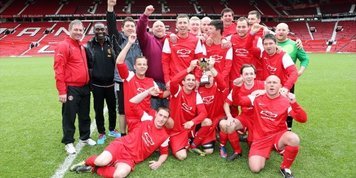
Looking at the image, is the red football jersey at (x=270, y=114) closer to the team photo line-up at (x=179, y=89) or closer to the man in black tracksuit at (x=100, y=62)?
the team photo line-up at (x=179, y=89)

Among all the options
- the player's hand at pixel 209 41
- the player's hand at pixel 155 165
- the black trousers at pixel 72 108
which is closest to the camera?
the player's hand at pixel 155 165

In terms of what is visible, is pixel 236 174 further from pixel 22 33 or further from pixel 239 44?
pixel 22 33

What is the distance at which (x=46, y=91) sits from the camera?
1127cm

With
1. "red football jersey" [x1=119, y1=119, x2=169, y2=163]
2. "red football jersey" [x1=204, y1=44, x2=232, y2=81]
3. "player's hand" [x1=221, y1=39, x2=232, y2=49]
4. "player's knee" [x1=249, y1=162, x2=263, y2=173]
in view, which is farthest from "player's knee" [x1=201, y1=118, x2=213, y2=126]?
"player's hand" [x1=221, y1=39, x2=232, y2=49]

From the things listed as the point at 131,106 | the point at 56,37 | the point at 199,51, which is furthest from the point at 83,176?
the point at 56,37

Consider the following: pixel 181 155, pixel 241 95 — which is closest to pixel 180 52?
pixel 241 95

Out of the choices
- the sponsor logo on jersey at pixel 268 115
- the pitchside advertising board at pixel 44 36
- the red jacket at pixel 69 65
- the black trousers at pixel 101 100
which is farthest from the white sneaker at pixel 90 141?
the pitchside advertising board at pixel 44 36

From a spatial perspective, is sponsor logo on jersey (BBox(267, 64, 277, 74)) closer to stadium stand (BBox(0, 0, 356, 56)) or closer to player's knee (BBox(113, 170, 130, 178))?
player's knee (BBox(113, 170, 130, 178))

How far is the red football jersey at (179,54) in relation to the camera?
5.41 metres

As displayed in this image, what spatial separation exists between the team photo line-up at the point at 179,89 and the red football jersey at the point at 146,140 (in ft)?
0.05

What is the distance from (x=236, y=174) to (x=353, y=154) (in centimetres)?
207

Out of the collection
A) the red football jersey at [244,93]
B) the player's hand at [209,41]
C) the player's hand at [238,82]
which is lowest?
the red football jersey at [244,93]

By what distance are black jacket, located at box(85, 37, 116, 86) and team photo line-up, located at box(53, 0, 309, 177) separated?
0.02 metres

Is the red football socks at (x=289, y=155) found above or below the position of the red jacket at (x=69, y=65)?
below
